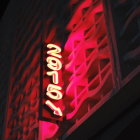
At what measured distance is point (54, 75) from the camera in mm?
8969

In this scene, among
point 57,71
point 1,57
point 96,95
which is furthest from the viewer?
point 1,57

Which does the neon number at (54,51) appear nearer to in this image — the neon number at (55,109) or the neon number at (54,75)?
the neon number at (54,75)

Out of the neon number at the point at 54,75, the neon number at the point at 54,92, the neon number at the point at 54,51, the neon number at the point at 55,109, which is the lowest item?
the neon number at the point at 55,109

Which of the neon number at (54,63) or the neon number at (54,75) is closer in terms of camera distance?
the neon number at (54,75)

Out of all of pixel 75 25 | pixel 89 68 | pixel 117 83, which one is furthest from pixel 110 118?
pixel 75 25

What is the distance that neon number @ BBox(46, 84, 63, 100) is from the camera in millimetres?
8484

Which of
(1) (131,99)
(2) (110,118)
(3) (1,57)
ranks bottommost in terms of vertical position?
(3) (1,57)

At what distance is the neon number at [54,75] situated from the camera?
27.2 ft

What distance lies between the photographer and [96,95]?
293 inches

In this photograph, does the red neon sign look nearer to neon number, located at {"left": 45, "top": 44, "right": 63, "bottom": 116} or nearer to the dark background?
neon number, located at {"left": 45, "top": 44, "right": 63, "bottom": 116}

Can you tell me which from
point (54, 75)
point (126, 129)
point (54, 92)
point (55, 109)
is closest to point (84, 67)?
point (54, 75)

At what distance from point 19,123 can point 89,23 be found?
15.0ft

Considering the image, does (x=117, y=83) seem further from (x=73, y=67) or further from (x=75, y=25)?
(x=75, y=25)

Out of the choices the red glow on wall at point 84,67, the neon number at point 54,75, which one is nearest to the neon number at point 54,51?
the neon number at point 54,75
